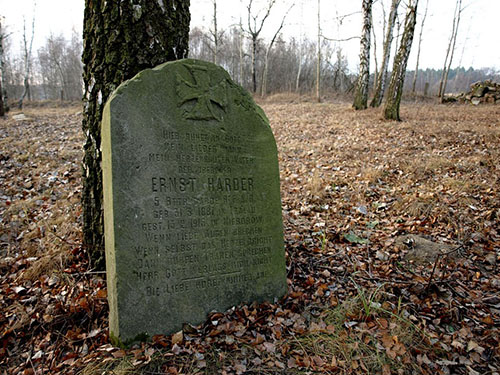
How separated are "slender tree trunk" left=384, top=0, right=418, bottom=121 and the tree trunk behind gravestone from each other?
876cm

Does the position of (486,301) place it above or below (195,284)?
below

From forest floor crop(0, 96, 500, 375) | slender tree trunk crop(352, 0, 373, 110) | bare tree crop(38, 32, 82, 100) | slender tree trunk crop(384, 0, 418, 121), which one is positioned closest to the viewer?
forest floor crop(0, 96, 500, 375)

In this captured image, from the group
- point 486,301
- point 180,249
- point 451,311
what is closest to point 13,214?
point 180,249

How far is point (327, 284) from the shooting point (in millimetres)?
3387

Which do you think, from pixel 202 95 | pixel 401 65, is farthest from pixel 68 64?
pixel 202 95

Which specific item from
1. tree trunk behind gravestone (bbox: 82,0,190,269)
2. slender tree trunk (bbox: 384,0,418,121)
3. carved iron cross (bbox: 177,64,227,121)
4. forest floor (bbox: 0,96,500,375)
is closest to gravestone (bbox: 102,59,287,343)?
carved iron cross (bbox: 177,64,227,121)

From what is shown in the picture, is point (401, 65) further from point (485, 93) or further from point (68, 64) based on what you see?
point (68, 64)

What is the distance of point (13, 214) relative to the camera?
181 inches

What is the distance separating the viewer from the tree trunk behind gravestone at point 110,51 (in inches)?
120

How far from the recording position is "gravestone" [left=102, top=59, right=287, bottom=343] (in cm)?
242

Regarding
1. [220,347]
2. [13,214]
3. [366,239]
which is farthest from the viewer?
[13,214]

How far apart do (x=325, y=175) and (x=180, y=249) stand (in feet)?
15.1

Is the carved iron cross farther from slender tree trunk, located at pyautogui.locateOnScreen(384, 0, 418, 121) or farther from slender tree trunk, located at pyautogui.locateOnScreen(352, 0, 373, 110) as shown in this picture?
slender tree trunk, located at pyautogui.locateOnScreen(352, 0, 373, 110)

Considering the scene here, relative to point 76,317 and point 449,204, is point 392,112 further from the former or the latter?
point 76,317
